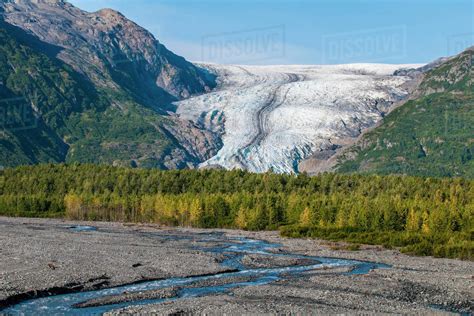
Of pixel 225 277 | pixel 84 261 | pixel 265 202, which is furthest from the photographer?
pixel 265 202

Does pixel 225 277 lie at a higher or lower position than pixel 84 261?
lower

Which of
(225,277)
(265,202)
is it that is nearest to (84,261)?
(225,277)

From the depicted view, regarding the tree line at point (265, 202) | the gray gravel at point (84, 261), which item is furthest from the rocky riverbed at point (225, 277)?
A: the tree line at point (265, 202)

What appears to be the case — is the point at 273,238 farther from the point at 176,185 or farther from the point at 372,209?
the point at 176,185

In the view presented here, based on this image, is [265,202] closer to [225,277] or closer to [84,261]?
[84,261]

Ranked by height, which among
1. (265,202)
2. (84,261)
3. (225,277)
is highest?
(265,202)

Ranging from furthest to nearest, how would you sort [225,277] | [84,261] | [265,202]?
1. [265,202]
2. [84,261]
3. [225,277]

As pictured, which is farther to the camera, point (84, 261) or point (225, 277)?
point (84, 261)

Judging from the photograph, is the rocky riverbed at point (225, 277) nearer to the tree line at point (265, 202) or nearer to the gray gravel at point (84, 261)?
the gray gravel at point (84, 261)

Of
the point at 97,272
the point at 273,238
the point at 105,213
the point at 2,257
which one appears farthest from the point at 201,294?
the point at 105,213
